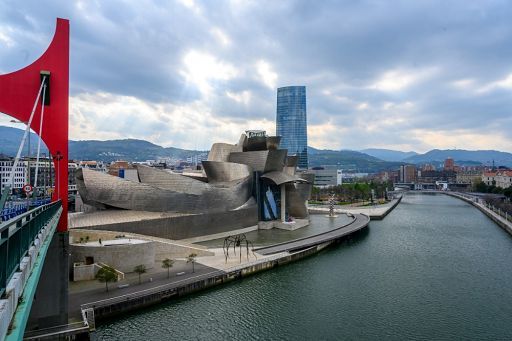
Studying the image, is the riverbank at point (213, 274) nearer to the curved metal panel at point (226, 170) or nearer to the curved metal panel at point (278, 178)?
the curved metal panel at point (278, 178)

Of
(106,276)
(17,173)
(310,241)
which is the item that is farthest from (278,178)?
(17,173)

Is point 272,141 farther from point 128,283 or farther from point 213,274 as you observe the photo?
point 128,283

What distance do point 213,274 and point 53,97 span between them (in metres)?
13.3

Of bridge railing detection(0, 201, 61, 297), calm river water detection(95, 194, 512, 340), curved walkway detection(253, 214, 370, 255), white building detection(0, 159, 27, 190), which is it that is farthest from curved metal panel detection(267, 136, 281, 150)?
white building detection(0, 159, 27, 190)

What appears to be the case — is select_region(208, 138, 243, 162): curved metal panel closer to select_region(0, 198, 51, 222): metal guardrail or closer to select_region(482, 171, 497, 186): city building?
select_region(0, 198, 51, 222): metal guardrail

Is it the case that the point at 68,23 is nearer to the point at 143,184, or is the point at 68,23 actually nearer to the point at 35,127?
the point at 35,127

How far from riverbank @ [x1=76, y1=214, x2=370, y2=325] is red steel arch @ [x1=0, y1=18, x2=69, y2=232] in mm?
4446

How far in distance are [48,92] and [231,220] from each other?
23.7 metres

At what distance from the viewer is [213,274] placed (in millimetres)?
23594

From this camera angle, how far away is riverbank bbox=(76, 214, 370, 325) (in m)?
18.3

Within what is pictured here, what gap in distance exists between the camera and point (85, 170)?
29984 mm

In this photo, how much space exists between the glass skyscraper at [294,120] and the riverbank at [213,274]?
13054 cm

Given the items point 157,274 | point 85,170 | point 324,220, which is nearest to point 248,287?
point 157,274

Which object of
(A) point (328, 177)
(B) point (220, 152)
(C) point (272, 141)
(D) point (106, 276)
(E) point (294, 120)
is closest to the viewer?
(D) point (106, 276)
